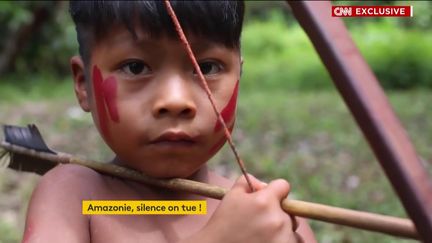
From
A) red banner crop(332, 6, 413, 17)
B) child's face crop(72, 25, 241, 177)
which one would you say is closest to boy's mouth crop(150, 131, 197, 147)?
child's face crop(72, 25, 241, 177)

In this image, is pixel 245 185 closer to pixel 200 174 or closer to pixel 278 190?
pixel 278 190

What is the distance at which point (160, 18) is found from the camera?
106 centimetres

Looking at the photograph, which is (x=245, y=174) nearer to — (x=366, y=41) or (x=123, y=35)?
(x=123, y=35)

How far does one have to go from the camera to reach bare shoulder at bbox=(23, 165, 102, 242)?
42.0 inches

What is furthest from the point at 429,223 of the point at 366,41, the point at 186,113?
the point at 366,41

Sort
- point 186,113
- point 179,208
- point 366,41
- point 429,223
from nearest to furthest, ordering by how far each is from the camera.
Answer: point 429,223
point 186,113
point 179,208
point 366,41

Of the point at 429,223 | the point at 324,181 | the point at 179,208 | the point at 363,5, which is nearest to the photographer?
the point at 429,223

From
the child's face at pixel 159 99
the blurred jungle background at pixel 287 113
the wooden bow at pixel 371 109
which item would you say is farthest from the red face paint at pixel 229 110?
the blurred jungle background at pixel 287 113

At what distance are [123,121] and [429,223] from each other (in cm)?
55

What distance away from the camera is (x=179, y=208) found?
1.20 meters

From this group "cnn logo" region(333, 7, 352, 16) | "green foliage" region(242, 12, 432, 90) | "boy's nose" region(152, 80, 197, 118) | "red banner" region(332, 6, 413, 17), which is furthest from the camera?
"green foliage" region(242, 12, 432, 90)
